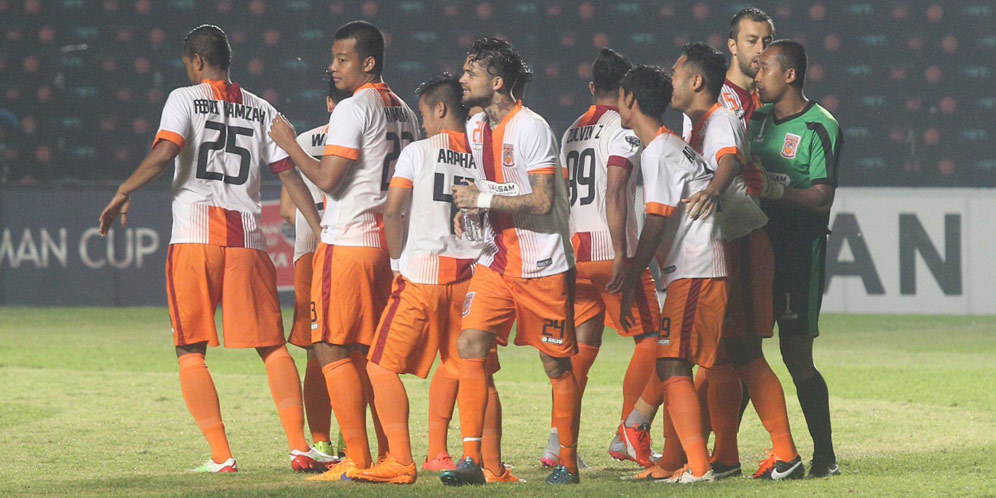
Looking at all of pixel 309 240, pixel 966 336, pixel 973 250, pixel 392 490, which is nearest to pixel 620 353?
pixel 966 336

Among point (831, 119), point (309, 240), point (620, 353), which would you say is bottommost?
point (620, 353)

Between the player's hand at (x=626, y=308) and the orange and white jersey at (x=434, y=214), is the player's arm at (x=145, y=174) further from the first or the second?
the player's hand at (x=626, y=308)

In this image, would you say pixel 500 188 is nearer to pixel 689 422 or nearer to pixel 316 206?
pixel 689 422

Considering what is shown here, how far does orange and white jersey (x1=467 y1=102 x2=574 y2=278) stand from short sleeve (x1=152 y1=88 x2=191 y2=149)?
53.1 inches

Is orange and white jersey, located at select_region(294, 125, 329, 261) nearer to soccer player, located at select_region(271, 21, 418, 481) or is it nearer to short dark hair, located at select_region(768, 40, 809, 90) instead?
soccer player, located at select_region(271, 21, 418, 481)

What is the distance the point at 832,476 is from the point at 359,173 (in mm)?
2312

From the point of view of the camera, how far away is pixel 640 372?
6047mm


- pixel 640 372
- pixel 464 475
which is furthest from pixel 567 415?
pixel 640 372

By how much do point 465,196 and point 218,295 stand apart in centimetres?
137

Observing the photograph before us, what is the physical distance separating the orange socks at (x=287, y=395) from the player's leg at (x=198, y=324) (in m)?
0.27

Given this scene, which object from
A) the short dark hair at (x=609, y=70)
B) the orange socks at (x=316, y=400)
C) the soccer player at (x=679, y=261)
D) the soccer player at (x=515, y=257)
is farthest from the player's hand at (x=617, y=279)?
the orange socks at (x=316, y=400)

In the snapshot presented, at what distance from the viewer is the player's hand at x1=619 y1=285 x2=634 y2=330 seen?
520 centimetres

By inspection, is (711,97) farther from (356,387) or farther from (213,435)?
(213,435)

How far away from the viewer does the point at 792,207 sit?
5363mm
